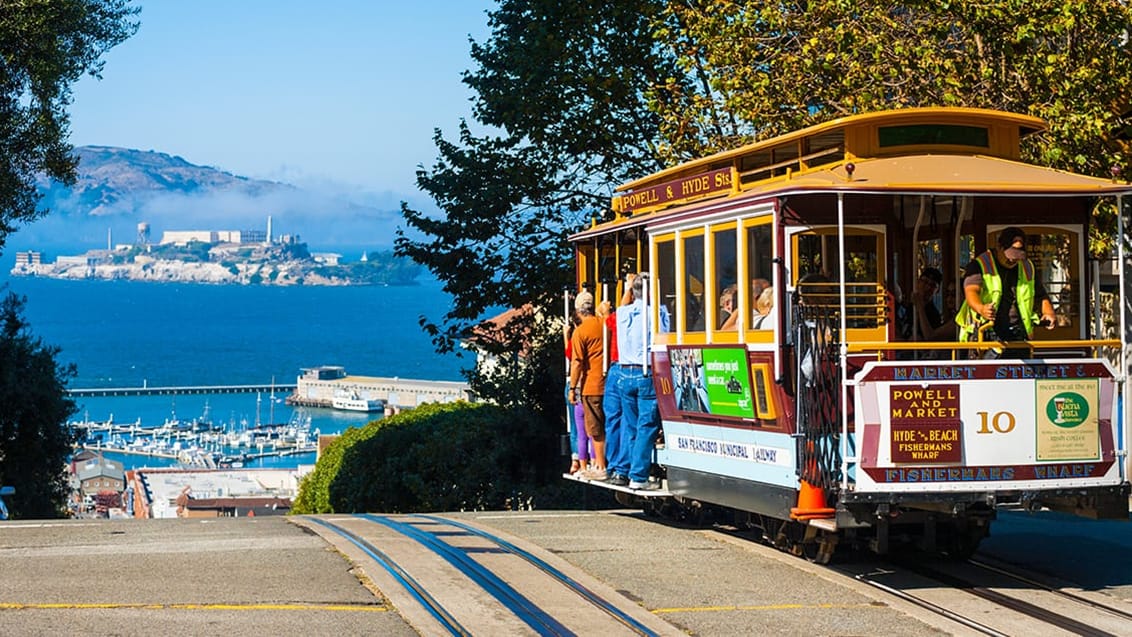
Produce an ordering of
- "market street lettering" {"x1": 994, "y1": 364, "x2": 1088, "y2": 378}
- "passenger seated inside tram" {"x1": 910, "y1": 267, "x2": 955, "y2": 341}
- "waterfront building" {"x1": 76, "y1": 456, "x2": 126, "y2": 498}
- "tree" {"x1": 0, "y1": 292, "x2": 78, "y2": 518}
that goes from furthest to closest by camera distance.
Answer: "waterfront building" {"x1": 76, "y1": 456, "x2": 126, "y2": 498}, "tree" {"x1": 0, "y1": 292, "x2": 78, "y2": 518}, "passenger seated inside tram" {"x1": 910, "y1": 267, "x2": 955, "y2": 341}, "market street lettering" {"x1": 994, "y1": 364, "x2": 1088, "y2": 378}

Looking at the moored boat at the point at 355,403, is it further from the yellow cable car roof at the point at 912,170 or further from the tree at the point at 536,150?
the yellow cable car roof at the point at 912,170

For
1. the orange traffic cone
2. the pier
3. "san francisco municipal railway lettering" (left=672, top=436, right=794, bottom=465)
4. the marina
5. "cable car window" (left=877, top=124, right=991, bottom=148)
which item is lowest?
the marina

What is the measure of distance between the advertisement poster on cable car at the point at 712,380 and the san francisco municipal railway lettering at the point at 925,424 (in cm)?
167

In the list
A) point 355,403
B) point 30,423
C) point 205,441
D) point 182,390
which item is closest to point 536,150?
point 30,423

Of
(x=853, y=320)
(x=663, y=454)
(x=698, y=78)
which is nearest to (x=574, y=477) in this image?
(x=663, y=454)

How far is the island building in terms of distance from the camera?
485ft

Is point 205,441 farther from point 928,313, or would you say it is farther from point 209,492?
point 928,313

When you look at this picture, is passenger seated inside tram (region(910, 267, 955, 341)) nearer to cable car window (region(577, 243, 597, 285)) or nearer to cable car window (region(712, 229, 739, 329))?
cable car window (region(712, 229, 739, 329))

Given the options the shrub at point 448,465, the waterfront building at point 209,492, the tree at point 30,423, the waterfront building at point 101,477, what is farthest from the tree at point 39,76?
the waterfront building at point 101,477

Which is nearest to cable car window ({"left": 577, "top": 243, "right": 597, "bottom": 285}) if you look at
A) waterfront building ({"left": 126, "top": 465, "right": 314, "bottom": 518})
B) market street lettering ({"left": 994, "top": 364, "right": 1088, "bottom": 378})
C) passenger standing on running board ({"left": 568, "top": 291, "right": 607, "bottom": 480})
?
passenger standing on running board ({"left": 568, "top": 291, "right": 607, "bottom": 480})

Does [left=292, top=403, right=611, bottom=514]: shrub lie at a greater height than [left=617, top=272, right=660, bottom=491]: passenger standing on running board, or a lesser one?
lesser

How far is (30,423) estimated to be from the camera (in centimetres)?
2980

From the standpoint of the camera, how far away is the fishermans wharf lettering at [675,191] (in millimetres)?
13203

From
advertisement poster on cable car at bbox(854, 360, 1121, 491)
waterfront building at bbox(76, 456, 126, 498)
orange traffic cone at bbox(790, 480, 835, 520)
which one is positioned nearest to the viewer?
advertisement poster on cable car at bbox(854, 360, 1121, 491)
